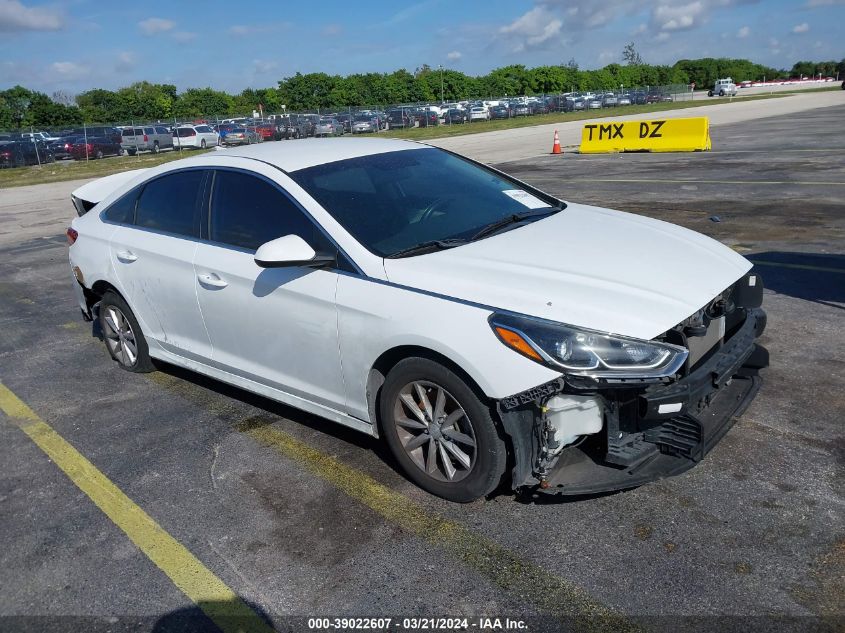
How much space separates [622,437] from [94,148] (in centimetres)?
4119

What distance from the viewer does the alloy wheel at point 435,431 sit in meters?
3.29

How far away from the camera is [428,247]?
3688 mm

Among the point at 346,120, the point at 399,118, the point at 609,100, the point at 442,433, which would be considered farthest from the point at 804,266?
the point at 609,100

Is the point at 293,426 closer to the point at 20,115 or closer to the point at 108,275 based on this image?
the point at 108,275

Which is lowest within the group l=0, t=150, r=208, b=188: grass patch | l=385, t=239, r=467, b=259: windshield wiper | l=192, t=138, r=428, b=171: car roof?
l=0, t=150, r=208, b=188: grass patch

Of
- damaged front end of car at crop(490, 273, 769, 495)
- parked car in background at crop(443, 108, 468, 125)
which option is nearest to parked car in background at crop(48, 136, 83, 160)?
parked car in background at crop(443, 108, 468, 125)

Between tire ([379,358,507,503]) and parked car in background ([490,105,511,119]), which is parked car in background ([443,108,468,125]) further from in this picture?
tire ([379,358,507,503])

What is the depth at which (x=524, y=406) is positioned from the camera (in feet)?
9.97

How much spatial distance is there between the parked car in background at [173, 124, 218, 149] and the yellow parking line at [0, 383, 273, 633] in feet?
125

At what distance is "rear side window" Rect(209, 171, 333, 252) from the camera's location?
12.8 feet

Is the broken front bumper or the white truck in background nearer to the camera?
the broken front bumper

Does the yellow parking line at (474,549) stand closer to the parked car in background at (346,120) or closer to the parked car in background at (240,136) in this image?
the parked car in background at (240,136)

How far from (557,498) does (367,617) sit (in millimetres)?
→ 1058

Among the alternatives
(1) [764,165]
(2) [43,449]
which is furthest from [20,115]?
(2) [43,449]
